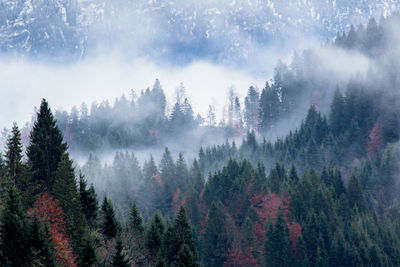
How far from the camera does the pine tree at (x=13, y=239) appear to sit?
36.2 metres

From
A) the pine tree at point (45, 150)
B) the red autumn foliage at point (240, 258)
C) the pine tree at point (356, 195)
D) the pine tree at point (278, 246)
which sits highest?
the pine tree at point (45, 150)

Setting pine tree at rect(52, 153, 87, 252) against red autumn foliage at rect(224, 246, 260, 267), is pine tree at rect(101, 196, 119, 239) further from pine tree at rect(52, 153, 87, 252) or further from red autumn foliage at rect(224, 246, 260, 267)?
red autumn foliage at rect(224, 246, 260, 267)

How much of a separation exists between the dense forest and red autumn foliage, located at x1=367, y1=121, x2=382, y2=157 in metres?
0.32

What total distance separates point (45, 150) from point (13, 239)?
54.8ft

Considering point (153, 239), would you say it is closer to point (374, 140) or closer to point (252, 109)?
point (374, 140)

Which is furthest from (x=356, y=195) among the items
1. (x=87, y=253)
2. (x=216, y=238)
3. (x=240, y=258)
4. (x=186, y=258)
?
(x=87, y=253)

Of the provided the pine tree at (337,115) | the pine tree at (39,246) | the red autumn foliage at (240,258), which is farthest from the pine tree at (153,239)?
the pine tree at (337,115)

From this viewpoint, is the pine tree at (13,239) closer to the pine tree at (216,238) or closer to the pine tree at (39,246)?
the pine tree at (39,246)

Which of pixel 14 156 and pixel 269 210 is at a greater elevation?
pixel 14 156

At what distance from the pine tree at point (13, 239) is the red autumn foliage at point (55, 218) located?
547 centimetres

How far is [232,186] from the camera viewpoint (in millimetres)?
96688

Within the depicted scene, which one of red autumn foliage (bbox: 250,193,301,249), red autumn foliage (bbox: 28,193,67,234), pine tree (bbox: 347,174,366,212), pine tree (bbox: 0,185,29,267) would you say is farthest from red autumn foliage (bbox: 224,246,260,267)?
pine tree (bbox: 0,185,29,267)

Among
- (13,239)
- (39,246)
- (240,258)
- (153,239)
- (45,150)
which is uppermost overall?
(45,150)

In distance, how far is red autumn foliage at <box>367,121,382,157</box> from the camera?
103719 mm
